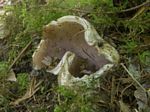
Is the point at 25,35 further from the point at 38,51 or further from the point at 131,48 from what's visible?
the point at 131,48

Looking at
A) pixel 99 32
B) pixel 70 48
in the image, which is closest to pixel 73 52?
pixel 70 48

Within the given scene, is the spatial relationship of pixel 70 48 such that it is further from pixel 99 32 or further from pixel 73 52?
pixel 99 32

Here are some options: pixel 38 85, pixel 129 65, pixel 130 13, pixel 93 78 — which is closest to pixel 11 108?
pixel 38 85
